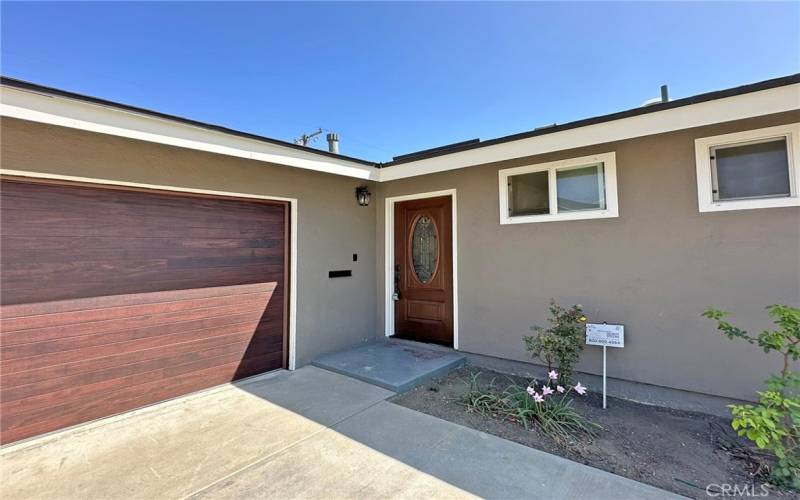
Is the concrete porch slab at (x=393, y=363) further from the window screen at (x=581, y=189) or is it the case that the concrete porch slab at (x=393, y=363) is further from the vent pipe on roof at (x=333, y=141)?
the vent pipe on roof at (x=333, y=141)

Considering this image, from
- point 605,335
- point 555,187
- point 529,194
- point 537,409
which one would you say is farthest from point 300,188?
point 605,335

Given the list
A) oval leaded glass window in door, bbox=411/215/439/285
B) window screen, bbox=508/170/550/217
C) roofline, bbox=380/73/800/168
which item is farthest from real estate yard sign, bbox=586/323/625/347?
oval leaded glass window in door, bbox=411/215/439/285

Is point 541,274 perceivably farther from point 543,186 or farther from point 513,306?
point 543,186

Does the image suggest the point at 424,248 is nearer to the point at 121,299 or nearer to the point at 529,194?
the point at 529,194

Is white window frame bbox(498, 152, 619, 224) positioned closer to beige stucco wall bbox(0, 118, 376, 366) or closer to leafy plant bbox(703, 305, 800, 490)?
leafy plant bbox(703, 305, 800, 490)

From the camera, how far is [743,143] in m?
3.15

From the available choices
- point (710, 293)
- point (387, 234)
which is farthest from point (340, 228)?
point (710, 293)

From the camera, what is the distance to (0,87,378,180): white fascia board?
2.40 metres

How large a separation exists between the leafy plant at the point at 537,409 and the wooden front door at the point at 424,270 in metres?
1.62

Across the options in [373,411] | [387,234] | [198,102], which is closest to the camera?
[373,411]

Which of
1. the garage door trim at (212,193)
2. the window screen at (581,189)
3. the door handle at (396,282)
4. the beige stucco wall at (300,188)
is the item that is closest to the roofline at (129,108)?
the beige stucco wall at (300,188)

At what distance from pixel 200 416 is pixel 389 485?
85.7 inches

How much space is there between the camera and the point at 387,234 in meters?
5.70

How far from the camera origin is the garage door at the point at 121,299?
282cm
